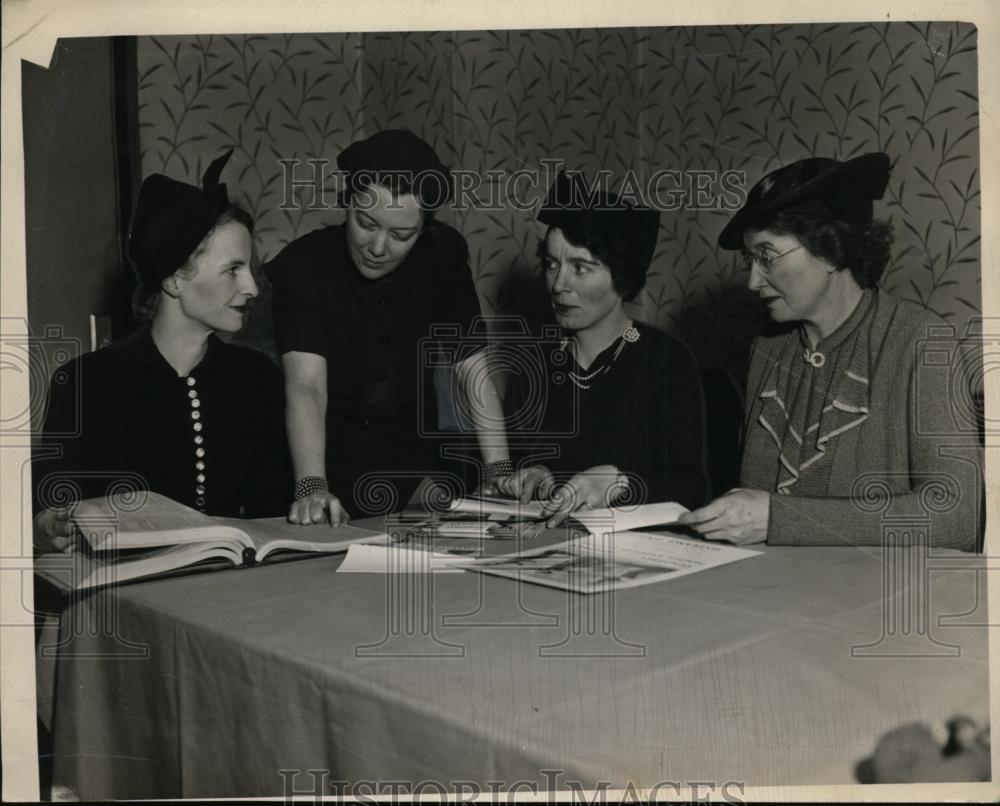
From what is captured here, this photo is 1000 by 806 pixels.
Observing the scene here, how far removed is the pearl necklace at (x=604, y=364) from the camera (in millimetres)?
1597

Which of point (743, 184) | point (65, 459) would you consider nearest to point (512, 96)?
point (743, 184)

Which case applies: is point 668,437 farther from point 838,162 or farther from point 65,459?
point 65,459

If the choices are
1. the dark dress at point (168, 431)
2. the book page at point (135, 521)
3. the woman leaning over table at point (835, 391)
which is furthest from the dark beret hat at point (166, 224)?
the woman leaning over table at point (835, 391)

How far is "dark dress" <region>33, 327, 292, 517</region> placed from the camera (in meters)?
1.55

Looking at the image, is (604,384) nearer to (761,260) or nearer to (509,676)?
(761,260)

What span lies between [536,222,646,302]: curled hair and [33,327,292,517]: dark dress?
22.9 inches

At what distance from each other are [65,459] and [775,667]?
119 cm

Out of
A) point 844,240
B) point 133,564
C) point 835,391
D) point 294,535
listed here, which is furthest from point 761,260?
point 133,564

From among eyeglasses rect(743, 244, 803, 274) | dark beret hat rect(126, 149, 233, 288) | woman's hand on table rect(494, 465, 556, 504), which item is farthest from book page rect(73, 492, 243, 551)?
eyeglasses rect(743, 244, 803, 274)

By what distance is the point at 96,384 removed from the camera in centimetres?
156

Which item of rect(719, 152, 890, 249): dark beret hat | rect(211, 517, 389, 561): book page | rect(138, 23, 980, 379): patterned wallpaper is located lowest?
rect(211, 517, 389, 561): book page

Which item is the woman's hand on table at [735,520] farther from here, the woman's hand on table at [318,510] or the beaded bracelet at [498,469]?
the woman's hand on table at [318,510]

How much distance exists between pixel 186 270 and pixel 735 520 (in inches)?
39.9

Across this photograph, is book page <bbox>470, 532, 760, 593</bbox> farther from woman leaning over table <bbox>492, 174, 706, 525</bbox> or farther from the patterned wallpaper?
the patterned wallpaper
